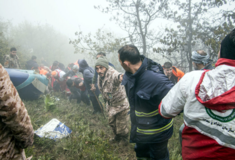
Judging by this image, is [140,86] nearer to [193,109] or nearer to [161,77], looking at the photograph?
[161,77]

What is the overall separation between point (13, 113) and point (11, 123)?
91 millimetres

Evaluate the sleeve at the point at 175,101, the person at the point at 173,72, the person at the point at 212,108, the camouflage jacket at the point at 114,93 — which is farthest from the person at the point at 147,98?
the person at the point at 173,72

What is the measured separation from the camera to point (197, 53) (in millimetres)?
2994

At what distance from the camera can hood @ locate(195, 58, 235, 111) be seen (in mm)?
826

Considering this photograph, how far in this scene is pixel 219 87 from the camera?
0.88m

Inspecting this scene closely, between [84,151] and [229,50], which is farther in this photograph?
[84,151]

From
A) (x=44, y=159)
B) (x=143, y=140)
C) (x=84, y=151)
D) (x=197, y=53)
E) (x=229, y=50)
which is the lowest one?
(x=84, y=151)

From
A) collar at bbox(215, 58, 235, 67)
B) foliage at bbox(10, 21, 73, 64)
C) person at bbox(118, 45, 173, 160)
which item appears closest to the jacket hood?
person at bbox(118, 45, 173, 160)

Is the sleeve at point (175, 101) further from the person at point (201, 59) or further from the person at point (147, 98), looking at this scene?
the person at point (201, 59)

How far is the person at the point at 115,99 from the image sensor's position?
10.1 ft

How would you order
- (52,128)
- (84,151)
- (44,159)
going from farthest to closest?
(52,128) < (84,151) < (44,159)

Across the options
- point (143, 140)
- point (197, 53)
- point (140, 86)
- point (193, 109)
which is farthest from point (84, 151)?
point (197, 53)

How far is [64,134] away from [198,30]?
675cm

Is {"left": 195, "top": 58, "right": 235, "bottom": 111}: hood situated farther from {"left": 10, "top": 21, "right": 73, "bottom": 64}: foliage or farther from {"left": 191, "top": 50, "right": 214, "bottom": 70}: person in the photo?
{"left": 10, "top": 21, "right": 73, "bottom": 64}: foliage
